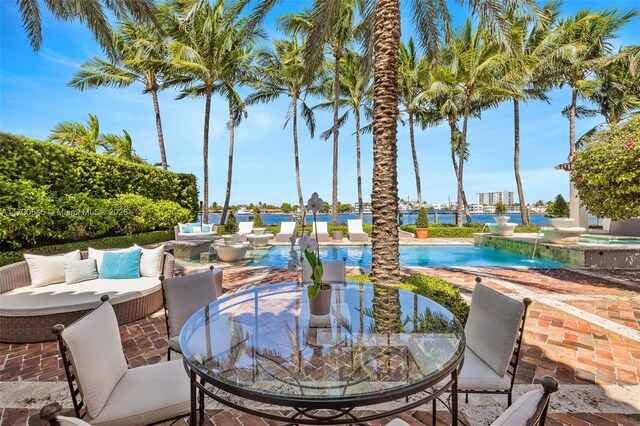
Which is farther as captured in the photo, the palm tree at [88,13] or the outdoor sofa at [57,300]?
the palm tree at [88,13]

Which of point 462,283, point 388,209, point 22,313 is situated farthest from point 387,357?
point 462,283

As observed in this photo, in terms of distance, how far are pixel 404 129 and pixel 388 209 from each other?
64.3ft

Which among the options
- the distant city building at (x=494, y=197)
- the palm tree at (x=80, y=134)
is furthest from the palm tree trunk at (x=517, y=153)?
the palm tree at (x=80, y=134)

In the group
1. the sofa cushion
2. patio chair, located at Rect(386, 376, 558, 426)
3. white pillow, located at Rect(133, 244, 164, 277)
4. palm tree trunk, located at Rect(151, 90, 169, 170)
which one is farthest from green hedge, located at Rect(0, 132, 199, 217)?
patio chair, located at Rect(386, 376, 558, 426)

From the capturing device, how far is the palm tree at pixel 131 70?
524 inches

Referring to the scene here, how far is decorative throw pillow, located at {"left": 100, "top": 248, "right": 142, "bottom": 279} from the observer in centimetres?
448

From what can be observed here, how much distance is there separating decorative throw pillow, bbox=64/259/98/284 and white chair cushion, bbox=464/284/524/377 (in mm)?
5131

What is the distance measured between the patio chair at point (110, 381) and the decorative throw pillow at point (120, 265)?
300 cm

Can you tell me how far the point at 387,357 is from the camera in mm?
1648

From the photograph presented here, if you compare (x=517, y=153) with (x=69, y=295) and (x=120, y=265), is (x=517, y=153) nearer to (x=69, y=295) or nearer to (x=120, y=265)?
(x=120, y=265)

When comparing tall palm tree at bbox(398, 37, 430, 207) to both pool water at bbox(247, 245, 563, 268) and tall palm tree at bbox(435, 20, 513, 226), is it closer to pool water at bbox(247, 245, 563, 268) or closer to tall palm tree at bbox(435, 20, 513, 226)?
tall palm tree at bbox(435, 20, 513, 226)

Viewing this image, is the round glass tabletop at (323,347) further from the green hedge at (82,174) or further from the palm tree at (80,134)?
the palm tree at (80,134)

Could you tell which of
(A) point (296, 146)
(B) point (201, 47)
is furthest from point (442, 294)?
(A) point (296, 146)

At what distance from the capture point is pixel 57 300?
140 inches
